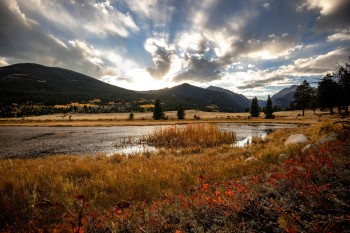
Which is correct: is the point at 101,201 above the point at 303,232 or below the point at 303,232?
below

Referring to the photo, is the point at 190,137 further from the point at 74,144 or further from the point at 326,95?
the point at 326,95

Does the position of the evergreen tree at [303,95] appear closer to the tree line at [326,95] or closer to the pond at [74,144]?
the tree line at [326,95]

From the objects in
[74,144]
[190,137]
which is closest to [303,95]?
[190,137]

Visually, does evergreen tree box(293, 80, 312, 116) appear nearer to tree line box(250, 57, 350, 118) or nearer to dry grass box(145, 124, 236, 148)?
tree line box(250, 57, 350, 118)

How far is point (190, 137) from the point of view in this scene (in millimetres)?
19328

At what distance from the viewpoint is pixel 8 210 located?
4.68m

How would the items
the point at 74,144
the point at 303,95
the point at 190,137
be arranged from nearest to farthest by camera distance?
the point at 190,137
the point at 74,144
the point at 303,95

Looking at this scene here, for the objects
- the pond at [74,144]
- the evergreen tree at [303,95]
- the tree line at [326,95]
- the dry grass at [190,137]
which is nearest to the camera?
the tree line at [326,95]

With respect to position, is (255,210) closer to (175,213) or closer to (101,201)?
(175,213)

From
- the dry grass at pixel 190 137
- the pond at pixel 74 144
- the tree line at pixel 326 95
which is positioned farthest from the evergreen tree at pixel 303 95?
the dry grass at pixel 190 137

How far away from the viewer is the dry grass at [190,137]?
18.4 m

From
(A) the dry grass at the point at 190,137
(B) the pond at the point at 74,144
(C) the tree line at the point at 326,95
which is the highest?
(C) the tree line at the point at 326,95

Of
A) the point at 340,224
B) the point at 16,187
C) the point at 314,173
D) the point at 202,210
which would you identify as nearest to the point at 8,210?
the point at 16,187

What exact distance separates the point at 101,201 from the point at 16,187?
315 cm
